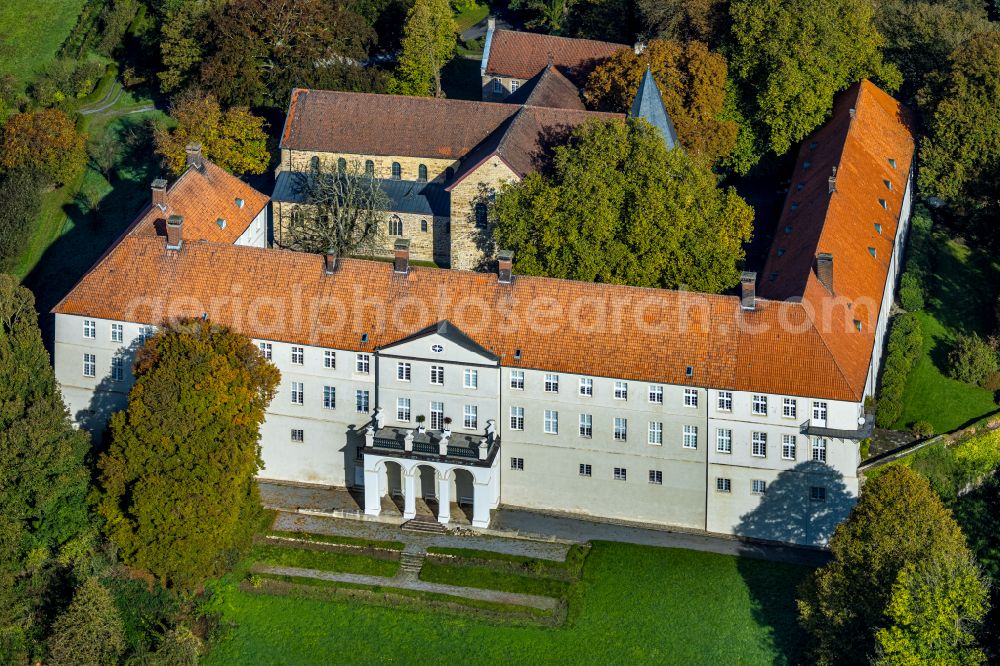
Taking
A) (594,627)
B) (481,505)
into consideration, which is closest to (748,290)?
(481,505)

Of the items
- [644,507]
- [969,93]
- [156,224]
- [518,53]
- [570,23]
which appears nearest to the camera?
[644,507]

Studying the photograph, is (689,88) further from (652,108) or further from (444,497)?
(444,497)

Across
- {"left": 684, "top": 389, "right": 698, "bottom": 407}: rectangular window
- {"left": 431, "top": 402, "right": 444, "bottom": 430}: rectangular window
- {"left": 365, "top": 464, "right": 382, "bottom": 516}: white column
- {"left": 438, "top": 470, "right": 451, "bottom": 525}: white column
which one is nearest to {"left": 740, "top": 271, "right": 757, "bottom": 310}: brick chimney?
{"left": 684, "top": 389, "right": 698, "bottom": 407}: rectangular window

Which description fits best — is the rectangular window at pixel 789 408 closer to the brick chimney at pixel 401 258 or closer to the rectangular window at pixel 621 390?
the rectangular window at pixel 621 390

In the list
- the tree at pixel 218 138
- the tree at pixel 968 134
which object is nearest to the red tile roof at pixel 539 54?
the tree at pixel 218 138

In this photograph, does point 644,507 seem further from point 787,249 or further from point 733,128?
point 733,128

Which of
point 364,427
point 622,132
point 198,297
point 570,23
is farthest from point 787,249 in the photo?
point 570,23
